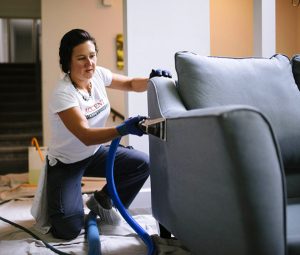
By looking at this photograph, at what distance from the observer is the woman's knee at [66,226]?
1899mm

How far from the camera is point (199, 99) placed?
4.61 ft

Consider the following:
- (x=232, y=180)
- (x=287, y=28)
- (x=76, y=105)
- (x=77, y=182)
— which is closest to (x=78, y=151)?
(x=77, y=182)

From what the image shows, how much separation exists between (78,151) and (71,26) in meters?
3.23

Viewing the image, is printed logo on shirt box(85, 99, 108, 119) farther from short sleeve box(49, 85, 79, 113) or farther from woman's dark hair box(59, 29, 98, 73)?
woman's dark hair box(59, 29, 98, 73)

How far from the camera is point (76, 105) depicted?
5.84ft

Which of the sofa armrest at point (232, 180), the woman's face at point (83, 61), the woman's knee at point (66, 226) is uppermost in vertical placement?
the woman's face at point (83, 61)

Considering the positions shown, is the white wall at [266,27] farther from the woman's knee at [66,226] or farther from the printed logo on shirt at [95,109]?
the woman's knee at [66,226]

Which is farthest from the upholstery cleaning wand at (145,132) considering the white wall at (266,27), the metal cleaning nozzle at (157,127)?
the white wall at (266,27)

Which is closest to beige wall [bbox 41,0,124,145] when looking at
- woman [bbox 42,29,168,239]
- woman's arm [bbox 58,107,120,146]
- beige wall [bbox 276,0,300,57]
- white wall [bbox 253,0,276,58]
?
beige wall [bbox 276,0,300,57]

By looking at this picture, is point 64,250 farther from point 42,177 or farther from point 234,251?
point 234,251

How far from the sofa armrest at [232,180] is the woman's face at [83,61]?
0.90m

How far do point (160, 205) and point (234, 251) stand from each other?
A: 0.62 meters

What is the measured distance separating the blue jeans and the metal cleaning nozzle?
0.76 m

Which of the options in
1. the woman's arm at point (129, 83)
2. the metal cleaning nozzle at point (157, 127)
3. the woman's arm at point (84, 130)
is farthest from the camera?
the woman's arm at point (129, 83)
